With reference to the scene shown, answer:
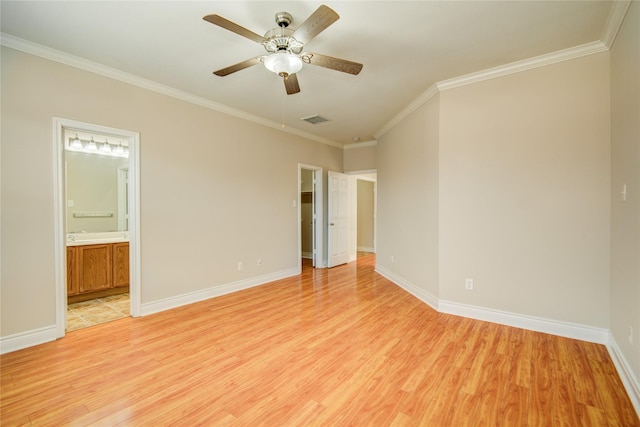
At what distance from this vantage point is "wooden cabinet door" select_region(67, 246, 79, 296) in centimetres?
361

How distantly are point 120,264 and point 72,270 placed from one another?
1.74 feet

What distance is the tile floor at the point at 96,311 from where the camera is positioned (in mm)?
3102

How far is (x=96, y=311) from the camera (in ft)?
11.3

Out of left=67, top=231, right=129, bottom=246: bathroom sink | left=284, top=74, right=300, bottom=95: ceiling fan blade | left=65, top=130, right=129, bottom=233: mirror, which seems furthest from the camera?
Answer: left=65, top=130, right=129, bottom=233: mirror

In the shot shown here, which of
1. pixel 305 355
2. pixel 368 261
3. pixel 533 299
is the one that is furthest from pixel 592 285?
pixel 368 261

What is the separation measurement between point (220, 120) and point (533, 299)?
443cm

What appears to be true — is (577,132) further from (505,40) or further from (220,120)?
(220,120)

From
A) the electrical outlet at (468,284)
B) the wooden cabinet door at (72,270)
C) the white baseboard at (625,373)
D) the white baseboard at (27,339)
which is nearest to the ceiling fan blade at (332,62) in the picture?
the electrical outlet at (468,284)

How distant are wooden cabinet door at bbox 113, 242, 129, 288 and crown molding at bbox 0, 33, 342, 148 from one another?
227 centimetres

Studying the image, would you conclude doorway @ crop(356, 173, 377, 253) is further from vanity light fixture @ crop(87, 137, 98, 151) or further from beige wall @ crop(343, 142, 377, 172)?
vanity light fixture @ crop(87, 137, 98, 151)

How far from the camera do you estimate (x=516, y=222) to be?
2902mm

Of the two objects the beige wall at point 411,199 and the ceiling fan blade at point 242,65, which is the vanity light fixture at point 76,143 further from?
the beige wall at point 411,199

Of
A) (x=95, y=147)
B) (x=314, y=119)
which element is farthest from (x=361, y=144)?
(x=95, y=147)

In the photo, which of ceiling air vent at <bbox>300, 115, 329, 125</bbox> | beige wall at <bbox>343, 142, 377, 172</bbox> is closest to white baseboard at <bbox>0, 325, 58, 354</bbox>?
ceiling air vent at <bbox>300, 115, 329, 125</bbox>
